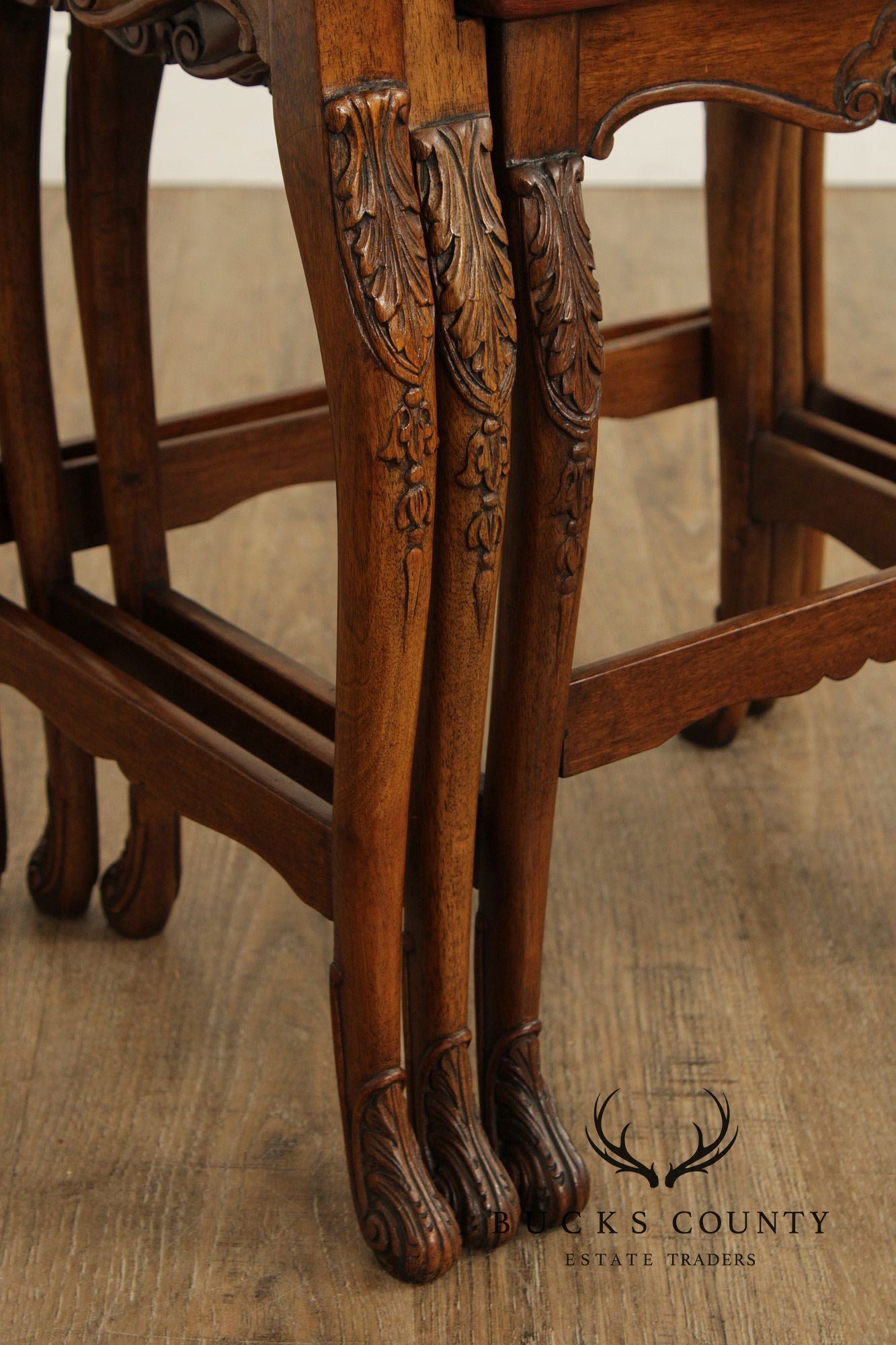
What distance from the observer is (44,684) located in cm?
95

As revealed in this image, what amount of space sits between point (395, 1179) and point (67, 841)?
1.34ft

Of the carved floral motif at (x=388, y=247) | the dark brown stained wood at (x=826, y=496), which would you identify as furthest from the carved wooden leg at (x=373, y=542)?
the dark brown stained wood at (x=826, y=496)

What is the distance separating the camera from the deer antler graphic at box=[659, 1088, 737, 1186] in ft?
3.02

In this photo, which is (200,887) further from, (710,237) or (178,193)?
(178,193)

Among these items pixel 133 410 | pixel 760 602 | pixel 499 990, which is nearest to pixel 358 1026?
pixel 499 990

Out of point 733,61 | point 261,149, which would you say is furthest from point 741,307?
point 261,149

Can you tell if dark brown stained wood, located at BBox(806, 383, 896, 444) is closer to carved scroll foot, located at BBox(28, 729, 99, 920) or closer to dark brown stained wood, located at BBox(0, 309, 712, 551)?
dark brown stained wood, located at BBox(0, 309, 712, 551)

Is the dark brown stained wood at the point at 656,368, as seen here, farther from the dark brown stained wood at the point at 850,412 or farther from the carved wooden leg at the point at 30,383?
the carved wooden leg at the point at 30,383

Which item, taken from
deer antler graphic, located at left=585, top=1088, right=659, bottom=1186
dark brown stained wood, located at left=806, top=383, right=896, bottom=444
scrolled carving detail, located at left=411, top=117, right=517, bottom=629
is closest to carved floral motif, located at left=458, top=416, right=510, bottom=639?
scrolled carving detail, located at left=411, top=117, right=517, bottom=629

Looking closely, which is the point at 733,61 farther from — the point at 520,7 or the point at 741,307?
the point at 741,307

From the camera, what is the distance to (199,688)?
938 millimetres

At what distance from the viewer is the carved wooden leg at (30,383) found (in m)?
0.94

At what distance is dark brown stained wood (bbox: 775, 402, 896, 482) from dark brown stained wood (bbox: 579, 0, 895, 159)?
440 millimetres

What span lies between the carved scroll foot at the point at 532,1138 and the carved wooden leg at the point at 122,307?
24 cm
